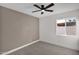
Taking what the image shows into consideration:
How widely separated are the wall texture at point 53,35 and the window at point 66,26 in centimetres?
8

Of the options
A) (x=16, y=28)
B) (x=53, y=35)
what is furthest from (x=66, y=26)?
(x=16, y=28)

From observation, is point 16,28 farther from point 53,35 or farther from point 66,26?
point 66,26

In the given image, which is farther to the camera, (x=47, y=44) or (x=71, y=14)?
(x=47, y=44)

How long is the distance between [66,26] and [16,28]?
3.61 feet

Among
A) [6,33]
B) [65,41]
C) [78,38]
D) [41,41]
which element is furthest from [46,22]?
[6,33]

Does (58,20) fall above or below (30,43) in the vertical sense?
above

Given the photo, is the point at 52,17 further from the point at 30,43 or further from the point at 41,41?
the point at 30,43

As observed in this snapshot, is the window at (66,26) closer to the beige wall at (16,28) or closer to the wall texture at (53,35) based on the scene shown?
the wall texture at (53,35)

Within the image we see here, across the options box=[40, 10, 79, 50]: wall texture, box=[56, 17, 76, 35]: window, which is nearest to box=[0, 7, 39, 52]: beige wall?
box=[40, 10, 79, 50]: wall texture

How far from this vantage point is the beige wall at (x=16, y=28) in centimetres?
192

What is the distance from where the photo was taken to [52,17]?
1.83 metres

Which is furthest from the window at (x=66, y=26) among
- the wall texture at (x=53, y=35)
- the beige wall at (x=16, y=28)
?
the beige wall at (x=16, y=28)

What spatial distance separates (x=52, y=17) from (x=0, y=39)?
3.98ft
